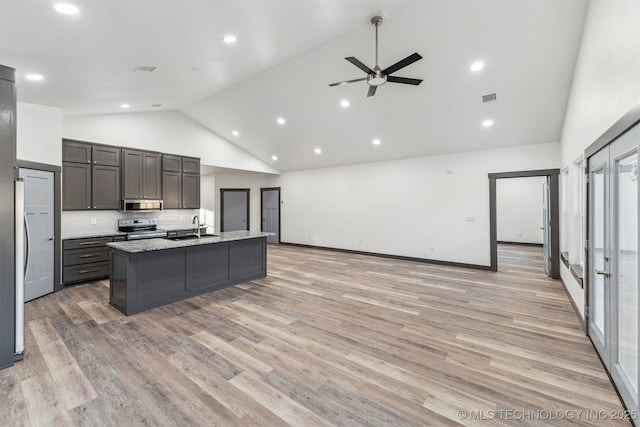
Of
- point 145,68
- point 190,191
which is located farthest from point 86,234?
point 145,68

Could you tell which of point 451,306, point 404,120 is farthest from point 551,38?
point 451,306

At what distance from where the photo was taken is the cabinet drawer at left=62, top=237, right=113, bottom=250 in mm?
4742

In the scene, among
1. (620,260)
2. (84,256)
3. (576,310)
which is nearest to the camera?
(620,260)

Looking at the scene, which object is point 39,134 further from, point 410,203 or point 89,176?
point 410,203

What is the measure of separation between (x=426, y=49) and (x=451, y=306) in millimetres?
3533

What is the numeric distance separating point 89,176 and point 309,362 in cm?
540

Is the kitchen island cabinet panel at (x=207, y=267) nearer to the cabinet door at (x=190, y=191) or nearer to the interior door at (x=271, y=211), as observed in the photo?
the cabinet door at (x=190, y=191)

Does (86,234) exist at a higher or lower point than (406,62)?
lower

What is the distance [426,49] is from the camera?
150 inches

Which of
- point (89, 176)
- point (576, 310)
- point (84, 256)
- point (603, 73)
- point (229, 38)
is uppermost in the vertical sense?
point (229, 38)

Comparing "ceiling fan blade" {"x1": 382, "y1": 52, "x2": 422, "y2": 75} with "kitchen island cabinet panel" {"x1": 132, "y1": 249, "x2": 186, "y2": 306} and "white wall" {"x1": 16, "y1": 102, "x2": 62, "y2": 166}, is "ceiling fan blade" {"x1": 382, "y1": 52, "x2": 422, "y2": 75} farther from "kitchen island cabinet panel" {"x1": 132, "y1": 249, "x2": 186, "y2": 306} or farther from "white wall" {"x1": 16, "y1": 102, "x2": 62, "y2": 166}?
"white wall" {"x1": 16, "y1": 102, "x2": 62, "y2": 166}

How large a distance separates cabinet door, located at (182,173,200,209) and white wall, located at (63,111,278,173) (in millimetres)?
594

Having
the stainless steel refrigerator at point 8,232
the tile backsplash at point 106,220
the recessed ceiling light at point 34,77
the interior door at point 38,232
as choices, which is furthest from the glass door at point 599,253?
the interior door at point 38,232

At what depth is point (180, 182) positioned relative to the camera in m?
6.65
